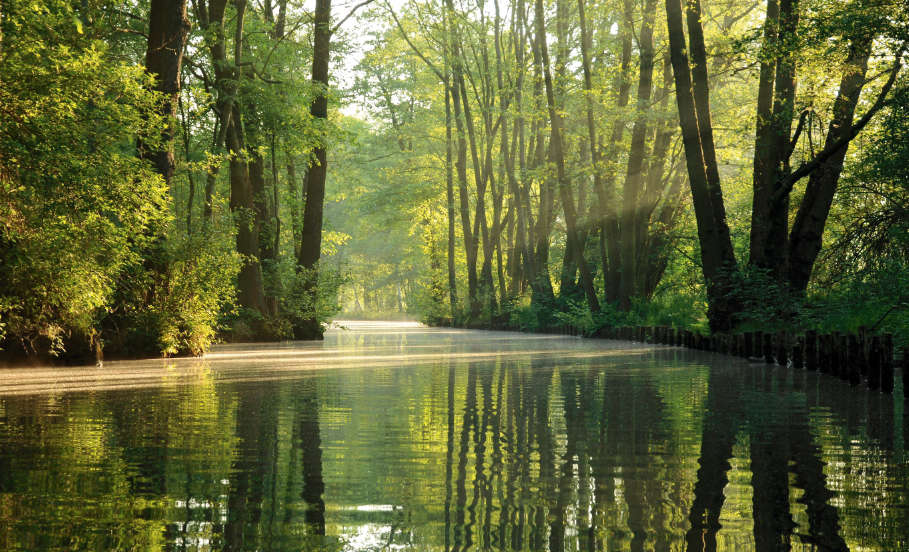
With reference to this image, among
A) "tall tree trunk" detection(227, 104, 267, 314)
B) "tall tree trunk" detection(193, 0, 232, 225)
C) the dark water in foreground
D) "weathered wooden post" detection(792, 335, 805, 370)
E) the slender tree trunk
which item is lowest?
the dark water in foreground

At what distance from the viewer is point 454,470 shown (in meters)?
4.02

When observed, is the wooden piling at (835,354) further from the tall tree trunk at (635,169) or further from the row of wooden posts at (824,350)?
the tall tree trunk at (635,169)

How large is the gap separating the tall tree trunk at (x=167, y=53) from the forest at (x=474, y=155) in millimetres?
44

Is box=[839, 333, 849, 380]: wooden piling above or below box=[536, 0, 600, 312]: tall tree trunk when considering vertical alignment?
below

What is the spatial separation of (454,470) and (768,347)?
1010cm

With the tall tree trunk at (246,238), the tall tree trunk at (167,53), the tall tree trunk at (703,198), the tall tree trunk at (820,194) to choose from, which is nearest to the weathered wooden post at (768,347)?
the tall tree trunk at (820,194)

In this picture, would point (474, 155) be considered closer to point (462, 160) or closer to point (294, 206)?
point (462, 160)

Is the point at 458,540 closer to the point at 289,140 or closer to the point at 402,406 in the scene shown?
the point at 402,406

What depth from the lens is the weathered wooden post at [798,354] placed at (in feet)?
37.9

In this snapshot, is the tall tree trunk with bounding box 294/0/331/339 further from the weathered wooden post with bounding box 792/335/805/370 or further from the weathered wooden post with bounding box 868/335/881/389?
the weathered wooden post with bounding box 868/335/881/389

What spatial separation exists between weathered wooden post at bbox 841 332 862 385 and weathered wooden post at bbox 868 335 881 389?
41cm

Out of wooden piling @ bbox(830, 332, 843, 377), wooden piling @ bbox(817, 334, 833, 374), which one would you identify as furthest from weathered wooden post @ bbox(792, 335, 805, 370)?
wooden piling @ bbox(830, 332, 843, 377)

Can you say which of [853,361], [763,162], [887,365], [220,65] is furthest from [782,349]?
[220,65]

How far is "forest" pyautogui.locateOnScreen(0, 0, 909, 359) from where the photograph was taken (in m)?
11.4
